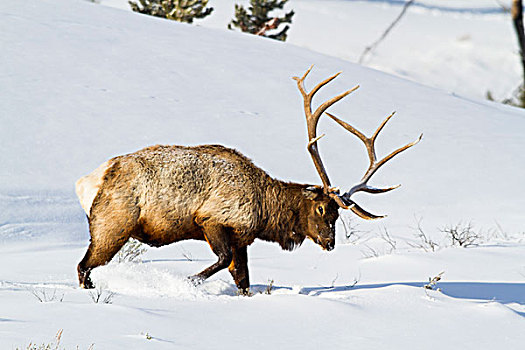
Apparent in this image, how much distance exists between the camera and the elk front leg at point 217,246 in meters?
5.45

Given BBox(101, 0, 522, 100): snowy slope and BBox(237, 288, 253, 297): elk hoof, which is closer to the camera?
BBox(237, 288, 253, 297): elk hoof

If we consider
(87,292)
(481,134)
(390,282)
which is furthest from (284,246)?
(481,134)

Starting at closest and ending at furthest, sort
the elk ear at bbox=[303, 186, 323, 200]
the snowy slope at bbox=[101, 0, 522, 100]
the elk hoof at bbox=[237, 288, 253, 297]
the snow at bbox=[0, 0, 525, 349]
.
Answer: the snow at bbox=[0, 0, 525, 349]
the elk hoof at bbox=[237, 288, 253, 297]
the elk ear at bbox=[303, 186, 323, 200]
the snowy slope at bbox=[101, 0, 522, 100]

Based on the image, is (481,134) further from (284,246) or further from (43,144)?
(284,246)

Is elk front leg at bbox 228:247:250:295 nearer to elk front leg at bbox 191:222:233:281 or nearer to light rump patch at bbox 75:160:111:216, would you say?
elk front leg at bbox 191:222:233:281

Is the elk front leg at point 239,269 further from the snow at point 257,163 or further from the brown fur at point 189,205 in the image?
the snow at point 257,163

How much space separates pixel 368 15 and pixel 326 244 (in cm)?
4680

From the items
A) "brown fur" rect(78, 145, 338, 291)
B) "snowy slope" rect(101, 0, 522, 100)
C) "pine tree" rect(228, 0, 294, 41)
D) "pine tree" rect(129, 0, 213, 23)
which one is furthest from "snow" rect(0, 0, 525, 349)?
"snowy slope" rect(101, 0, 522, 100)

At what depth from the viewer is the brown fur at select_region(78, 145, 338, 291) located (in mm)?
5332

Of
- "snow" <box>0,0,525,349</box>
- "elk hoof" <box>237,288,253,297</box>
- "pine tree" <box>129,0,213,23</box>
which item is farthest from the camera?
"pine tree" <box>129,0,213,23</box>

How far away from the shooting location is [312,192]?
5.91m

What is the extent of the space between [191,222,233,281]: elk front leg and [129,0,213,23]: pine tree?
16.3 m

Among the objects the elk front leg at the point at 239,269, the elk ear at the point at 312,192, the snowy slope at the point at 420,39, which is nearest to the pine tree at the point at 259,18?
the snowy slope at the point at 420,39

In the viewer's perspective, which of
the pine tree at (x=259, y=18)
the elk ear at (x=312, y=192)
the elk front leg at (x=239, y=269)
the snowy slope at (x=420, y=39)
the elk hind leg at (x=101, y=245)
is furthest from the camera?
the snowy slope at (x=420, y=39)
